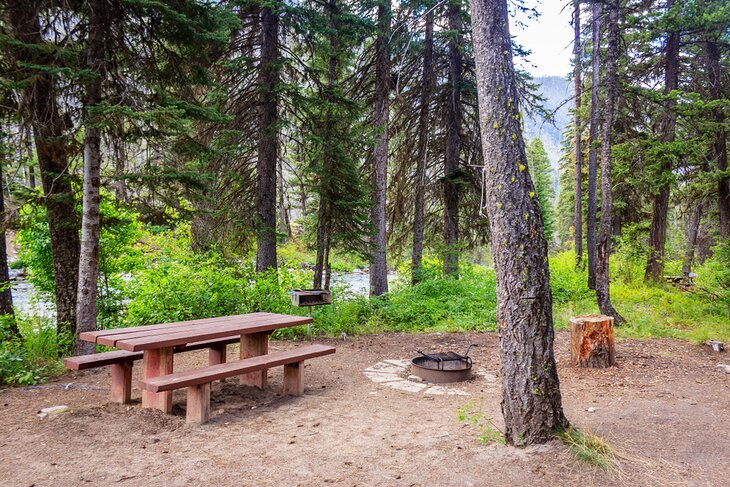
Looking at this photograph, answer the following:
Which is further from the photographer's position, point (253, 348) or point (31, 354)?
point (31, 354)

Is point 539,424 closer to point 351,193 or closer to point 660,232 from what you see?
point 351,193

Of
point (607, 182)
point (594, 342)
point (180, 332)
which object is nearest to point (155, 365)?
point (180, 332)

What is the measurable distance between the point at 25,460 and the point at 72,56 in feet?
13.6

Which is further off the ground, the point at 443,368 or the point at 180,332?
the point at 180,332

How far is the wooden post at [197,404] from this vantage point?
386 cm

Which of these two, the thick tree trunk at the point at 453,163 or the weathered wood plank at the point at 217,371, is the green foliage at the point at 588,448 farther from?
the thick tree trunk at the point at 453,163

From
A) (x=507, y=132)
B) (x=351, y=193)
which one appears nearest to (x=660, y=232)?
(x=351, y=193)

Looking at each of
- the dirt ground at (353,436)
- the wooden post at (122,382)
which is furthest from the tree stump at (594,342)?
the wooden post at (122,382)

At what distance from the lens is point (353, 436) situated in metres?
3.64

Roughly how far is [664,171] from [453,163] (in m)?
5.22

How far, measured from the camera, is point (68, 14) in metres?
5.45

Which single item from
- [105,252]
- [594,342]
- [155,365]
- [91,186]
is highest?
[91,186]

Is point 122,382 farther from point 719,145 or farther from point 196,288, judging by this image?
point 719,145

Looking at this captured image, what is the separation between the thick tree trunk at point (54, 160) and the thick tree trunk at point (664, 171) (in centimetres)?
1219
